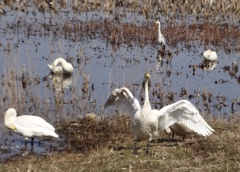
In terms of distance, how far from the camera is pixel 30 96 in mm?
11312

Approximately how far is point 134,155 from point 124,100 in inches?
35.5

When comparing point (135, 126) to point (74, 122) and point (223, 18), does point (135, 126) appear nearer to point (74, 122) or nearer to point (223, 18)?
point (74, 122)

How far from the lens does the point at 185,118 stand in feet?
27.1

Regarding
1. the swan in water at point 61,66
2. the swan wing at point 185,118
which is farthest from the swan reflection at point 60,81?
the swan wing at point 185,118

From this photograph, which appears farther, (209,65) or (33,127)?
(209,65)

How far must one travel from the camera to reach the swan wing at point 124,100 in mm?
8078

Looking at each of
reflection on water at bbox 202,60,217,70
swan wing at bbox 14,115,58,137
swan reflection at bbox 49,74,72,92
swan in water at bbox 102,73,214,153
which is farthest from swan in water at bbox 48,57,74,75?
swan in water at bbox 102,73,214,153

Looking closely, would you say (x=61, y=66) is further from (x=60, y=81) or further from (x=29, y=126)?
(x=29, y=126)

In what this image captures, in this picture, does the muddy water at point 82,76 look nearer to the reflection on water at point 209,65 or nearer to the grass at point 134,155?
the reflection on water at point 209,65

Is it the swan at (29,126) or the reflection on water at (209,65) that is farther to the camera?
the reflection on water at (209,65)

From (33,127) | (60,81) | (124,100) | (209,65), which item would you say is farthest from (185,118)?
(209,65)

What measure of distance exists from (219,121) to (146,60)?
663 cm

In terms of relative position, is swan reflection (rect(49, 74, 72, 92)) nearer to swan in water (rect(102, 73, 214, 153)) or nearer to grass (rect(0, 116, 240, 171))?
grass (rect(0, 116, 240, 171))

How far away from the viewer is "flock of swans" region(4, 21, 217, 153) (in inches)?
309
